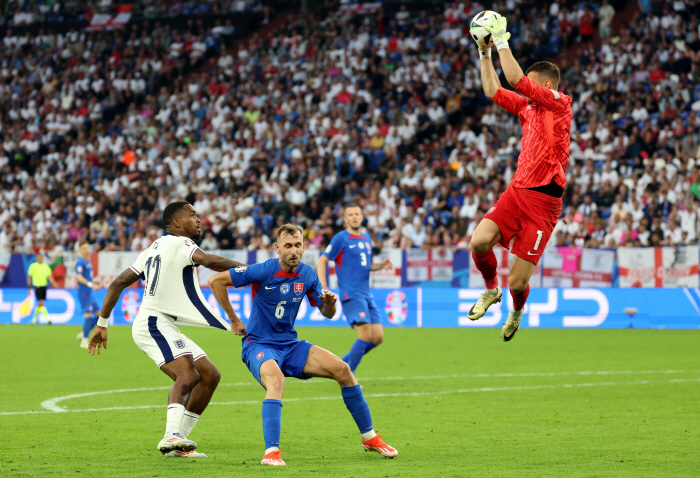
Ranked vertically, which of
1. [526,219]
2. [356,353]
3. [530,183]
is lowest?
[356,353]

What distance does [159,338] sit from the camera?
7.50 meters

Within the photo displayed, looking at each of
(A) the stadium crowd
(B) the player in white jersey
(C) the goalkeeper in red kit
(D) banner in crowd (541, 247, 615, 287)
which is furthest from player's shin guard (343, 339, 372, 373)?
(A) the stadium crowd

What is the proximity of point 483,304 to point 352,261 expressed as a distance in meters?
5.09

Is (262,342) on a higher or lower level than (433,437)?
higher

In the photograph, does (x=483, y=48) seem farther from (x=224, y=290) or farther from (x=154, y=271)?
(x=154, y=271)

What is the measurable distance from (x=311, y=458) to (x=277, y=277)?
1.45 meters

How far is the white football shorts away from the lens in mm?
7496

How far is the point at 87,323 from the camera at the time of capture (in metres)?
17.7

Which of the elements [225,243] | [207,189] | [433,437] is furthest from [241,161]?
[433,437]

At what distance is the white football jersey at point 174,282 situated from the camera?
751cm

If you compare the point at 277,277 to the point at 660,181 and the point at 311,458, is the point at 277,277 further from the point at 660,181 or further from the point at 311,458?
the point at 660,181

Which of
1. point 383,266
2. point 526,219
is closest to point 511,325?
point 526,219

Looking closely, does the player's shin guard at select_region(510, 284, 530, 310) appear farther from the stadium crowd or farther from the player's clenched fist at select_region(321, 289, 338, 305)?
the stadium crowd

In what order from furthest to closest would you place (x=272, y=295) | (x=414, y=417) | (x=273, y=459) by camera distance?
(x=414, y=417)
(x=272, y=295)
(x=273, y=459)
